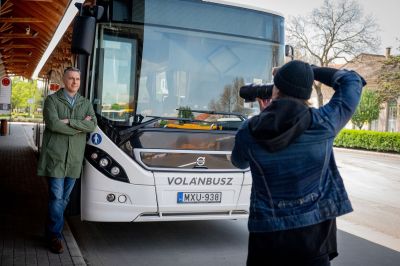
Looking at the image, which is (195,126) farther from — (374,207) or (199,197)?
(374,207)

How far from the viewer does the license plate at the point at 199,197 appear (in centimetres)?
563

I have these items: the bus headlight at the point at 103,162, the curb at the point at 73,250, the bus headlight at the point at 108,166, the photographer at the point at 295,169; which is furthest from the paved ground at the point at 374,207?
the photographer at the point at 295,169

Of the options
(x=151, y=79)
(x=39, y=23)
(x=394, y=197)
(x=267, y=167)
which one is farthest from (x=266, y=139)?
(x=39, y=23)

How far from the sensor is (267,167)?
2479 millimetres

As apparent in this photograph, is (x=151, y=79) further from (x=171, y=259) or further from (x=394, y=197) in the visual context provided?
(x=394, y=197)

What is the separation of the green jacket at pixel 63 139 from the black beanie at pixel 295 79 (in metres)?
3.40

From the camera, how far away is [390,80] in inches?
1352

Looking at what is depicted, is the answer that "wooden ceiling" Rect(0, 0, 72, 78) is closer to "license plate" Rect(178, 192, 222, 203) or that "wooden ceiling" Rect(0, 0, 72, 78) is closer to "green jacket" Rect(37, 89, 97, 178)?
"green jacket" Rect(37, 89, 97, 178)

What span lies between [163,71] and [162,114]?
1.67 feet

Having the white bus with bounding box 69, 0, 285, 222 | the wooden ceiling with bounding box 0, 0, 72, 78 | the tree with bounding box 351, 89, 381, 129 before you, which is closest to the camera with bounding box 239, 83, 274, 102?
the white bus with bounding box 69, 0, 285, 222

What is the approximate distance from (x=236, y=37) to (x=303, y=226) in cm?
411

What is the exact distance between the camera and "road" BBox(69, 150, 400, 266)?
566cm

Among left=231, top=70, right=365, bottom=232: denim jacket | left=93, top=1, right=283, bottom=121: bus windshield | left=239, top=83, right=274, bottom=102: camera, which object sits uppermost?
left=93, top=1, right=283, bottom=121: bus windshield

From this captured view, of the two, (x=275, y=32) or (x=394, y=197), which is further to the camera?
(x=394, y=197)
